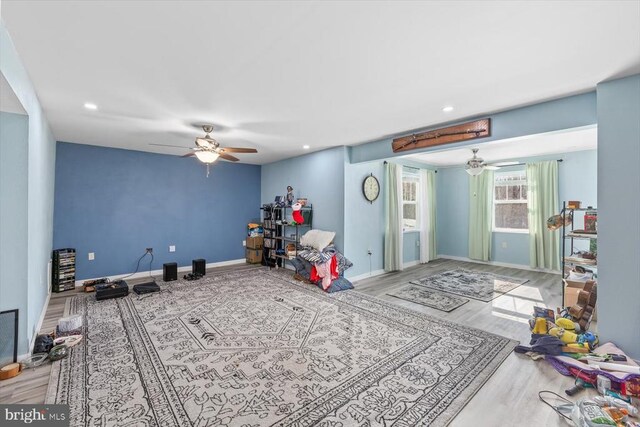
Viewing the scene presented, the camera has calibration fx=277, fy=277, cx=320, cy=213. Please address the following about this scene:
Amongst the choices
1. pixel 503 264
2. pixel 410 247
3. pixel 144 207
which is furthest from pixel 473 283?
pixel 144 207

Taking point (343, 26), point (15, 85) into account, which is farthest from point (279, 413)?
point (15, 85)

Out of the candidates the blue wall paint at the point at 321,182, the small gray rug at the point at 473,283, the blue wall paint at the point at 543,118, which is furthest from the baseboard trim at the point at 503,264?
the blue wall paint at the point at 543,118

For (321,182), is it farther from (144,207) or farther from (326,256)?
(144,207)

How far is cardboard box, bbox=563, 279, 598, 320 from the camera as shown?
11.2 ft

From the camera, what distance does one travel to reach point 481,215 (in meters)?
6.60

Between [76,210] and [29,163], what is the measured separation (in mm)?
2907

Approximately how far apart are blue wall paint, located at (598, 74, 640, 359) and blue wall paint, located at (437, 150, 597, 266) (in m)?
3.69

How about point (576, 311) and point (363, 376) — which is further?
point (576, 311)

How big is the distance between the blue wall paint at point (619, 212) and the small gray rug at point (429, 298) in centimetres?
157

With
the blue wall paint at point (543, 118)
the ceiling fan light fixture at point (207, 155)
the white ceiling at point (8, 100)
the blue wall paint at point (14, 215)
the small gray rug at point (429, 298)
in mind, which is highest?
the blue wall paint at point (543, 118)

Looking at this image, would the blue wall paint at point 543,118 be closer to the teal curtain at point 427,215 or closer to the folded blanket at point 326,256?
the folded blanket at point 326,256

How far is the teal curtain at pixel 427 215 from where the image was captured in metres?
6.74

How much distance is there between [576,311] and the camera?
3.07 m

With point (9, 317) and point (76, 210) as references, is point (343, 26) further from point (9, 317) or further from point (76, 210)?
point (76, 210)
